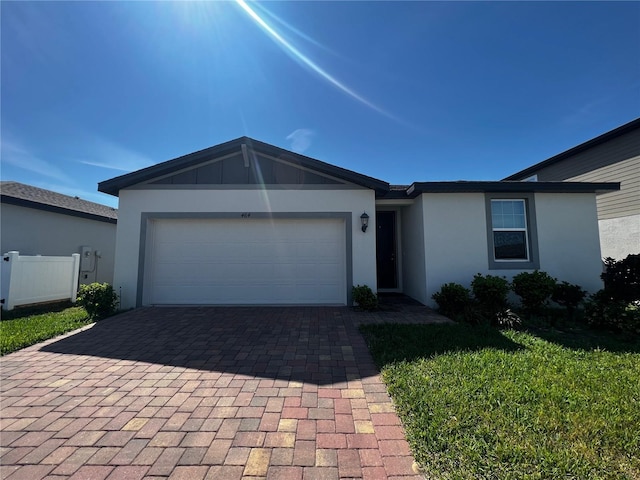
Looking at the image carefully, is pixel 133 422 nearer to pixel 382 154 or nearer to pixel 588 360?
pixel 588 360

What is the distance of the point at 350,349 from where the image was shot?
13.8 feet

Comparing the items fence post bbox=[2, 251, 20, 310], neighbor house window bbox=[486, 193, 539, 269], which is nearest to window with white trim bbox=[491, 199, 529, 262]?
neighbor house window bbox=[486, 193, 539, 269]

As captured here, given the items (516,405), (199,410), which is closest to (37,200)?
(199,410)

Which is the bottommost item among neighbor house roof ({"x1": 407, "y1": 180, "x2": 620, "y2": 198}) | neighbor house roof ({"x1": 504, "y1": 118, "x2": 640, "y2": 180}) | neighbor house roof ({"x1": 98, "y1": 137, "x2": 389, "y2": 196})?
neighbor house roof ({"x1": 407, "y1": 180, "x2": 620, "y2": 198})

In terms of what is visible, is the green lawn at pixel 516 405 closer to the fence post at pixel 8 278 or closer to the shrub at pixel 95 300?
the shrub at pixel 95 300

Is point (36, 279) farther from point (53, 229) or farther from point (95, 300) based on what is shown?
point (53, 229)

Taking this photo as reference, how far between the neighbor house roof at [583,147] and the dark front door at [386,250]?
28.2 feet

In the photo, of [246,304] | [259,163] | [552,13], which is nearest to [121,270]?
[246,304]

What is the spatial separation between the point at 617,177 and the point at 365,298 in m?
10.9

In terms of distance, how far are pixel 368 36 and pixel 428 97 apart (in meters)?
2.76

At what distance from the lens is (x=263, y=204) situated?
7484 millimetres

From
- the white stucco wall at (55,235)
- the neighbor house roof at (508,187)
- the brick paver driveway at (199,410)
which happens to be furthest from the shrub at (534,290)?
the white stucco wall at (55,235)

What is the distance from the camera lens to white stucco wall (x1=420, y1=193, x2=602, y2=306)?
7.36m

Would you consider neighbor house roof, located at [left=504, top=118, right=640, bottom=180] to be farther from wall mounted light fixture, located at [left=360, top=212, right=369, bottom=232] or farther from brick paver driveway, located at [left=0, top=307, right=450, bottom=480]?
brick paver driveway, located at [left=0, top=307, right=450, bottom=480]
